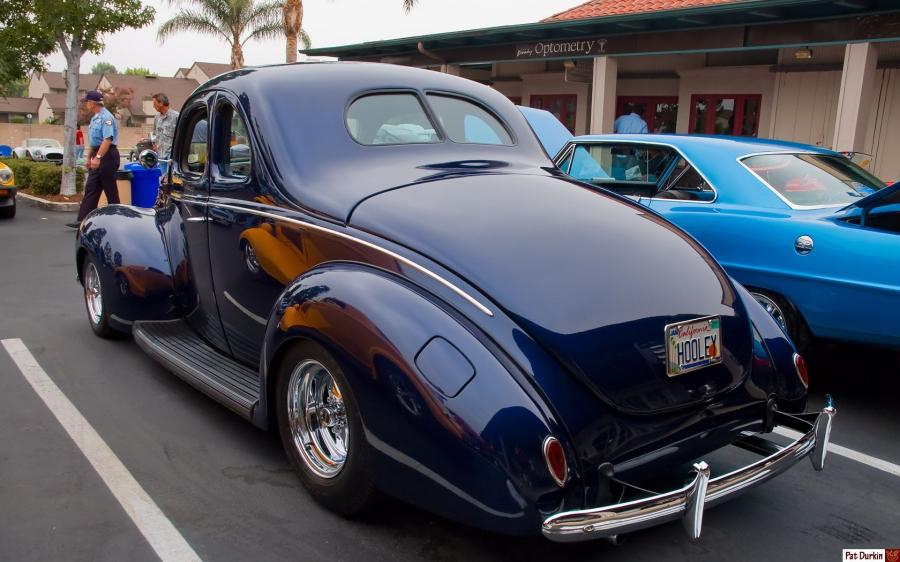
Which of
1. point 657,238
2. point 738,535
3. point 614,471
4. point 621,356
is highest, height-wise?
point 657,238

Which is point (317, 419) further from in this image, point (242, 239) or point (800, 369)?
point (800, 369)

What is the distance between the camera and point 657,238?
10.5 ft

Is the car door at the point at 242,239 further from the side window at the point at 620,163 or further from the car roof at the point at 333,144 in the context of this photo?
the side window at the point at 620,163

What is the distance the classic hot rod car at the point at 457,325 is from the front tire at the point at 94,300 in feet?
4.80

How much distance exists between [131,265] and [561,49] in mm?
11908

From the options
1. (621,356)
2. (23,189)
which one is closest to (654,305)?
(621,356)

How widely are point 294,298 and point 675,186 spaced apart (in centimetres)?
339

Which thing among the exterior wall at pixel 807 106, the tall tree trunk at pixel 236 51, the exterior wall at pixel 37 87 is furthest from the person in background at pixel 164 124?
the exterior wall at pixel 37 87

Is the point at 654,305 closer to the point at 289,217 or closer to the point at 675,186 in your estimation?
the point at 289,217

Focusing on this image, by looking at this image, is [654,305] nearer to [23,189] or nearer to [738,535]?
[738,535]

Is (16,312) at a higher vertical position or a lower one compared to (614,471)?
lower

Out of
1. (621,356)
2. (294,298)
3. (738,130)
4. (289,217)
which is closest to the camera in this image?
(621,356)

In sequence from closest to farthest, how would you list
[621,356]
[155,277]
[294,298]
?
[621,356]
[294,298]
[155,277]

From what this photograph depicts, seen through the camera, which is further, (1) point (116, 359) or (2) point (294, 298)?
(1) point (116, 359)
